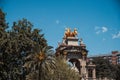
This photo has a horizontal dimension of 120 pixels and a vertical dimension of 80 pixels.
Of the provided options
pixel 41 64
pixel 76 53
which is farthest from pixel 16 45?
pixel 76 53

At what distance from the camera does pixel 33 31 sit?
49188 millimetres

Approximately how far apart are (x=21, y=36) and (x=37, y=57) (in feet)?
29.3

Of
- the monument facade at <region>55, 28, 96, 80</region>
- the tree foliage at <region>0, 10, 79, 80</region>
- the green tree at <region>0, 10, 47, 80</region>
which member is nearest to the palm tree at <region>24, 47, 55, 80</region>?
the tree foliage at <region>0, 10, 79, 80</region>

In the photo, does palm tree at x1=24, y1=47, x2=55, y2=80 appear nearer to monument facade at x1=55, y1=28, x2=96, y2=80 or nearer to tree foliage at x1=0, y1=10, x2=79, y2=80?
tree foliage at x1=0, y1=10, x2=79, y2=80

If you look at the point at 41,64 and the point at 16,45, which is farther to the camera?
the point at 16,45

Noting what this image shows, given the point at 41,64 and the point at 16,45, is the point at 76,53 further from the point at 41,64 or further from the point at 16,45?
the point at 41,64

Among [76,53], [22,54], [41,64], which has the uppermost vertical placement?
[76,53]

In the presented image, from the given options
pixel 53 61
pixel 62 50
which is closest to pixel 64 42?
pixel 62 50

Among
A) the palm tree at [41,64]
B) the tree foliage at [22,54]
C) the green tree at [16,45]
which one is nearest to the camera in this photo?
the palm tree at [41,64]

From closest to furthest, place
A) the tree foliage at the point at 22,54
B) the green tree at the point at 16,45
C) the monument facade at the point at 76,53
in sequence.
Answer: the tree foliage at the point at 22,54
the green tree at the point at 16,45
the monument facade at the point at 76,53

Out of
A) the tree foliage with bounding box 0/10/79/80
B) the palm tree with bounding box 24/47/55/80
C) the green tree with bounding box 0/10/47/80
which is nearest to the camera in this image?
the palm tree with bounding box 24/47/55/80

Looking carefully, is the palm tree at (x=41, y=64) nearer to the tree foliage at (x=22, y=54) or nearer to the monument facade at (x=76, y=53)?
the tree foliage at (x=22, y=54)

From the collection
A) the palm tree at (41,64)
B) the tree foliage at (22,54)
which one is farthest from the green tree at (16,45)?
the palm tree at (41,64)

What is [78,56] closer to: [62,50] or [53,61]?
[62,50]
